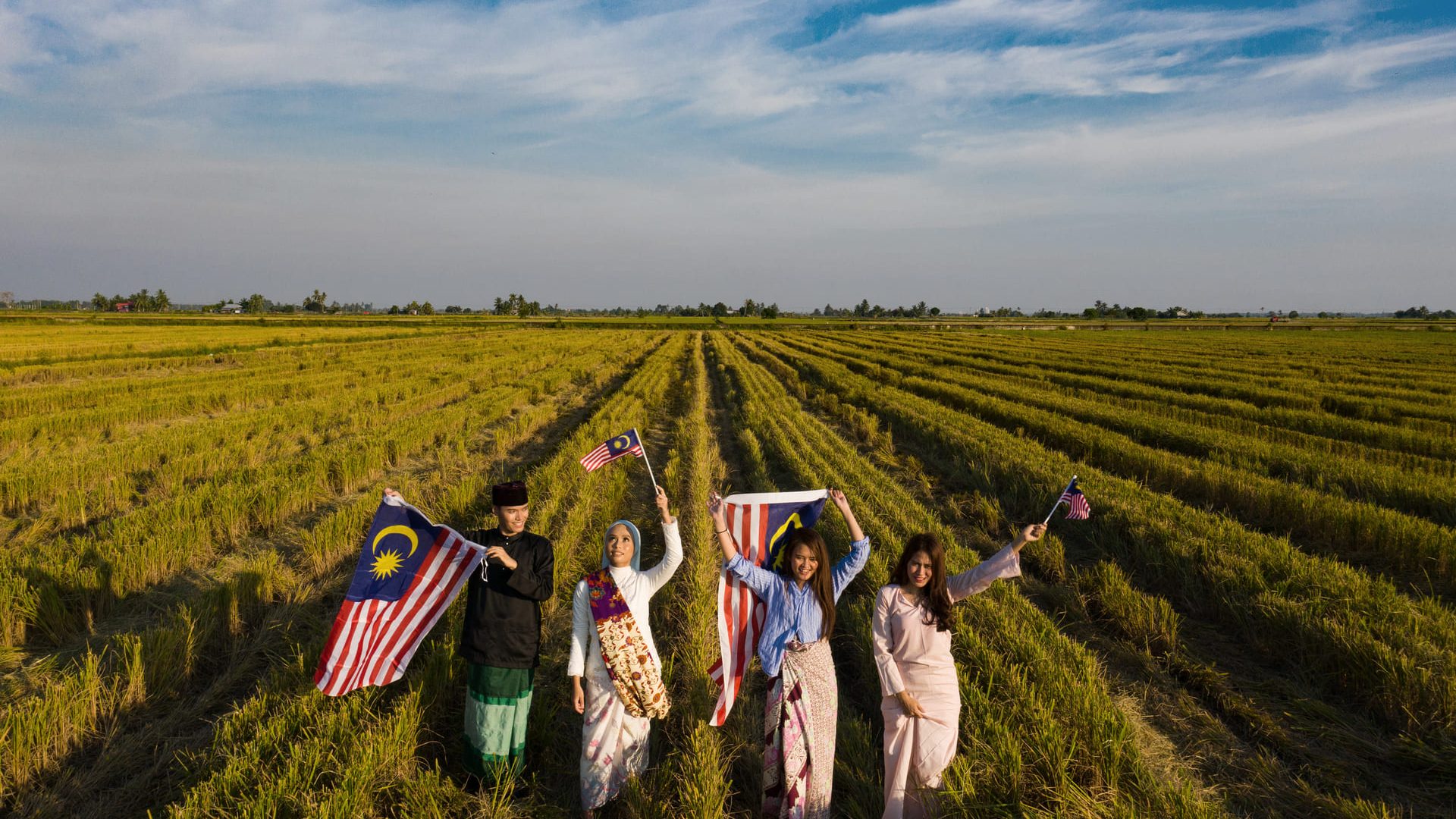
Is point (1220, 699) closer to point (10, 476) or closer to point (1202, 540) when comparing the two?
point (1202, 540)

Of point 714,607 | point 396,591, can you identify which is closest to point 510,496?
point 396,591

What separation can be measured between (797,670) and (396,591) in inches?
101

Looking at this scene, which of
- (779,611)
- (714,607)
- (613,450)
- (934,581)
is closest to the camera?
(934,581)

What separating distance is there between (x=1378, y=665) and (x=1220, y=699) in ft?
3.43

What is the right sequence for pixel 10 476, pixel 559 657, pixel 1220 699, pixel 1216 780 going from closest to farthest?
pixel 1216 780 < pixel 1220 699 < pixel 559 657 < pixel 10 476

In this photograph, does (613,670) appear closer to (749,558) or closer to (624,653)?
(624,653)

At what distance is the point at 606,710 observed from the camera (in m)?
3.59

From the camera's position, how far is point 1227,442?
1197 centimetres

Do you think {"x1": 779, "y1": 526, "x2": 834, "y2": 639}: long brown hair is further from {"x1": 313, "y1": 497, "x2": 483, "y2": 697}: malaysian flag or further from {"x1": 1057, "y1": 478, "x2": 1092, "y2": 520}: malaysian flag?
{"x1": 313, "y1": 497, "x2": 483, "y2": 697}: malaysian flag

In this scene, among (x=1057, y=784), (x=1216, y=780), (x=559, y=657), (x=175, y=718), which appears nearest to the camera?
(x=1057, y=784)

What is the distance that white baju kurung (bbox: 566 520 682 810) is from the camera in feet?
11.6

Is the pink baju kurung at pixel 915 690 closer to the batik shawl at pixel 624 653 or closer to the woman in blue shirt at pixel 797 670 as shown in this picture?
the woman in blue shirt at pixel 797 670

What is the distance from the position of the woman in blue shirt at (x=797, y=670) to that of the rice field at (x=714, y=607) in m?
0.34

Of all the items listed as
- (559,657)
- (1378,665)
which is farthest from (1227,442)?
(559,657)
